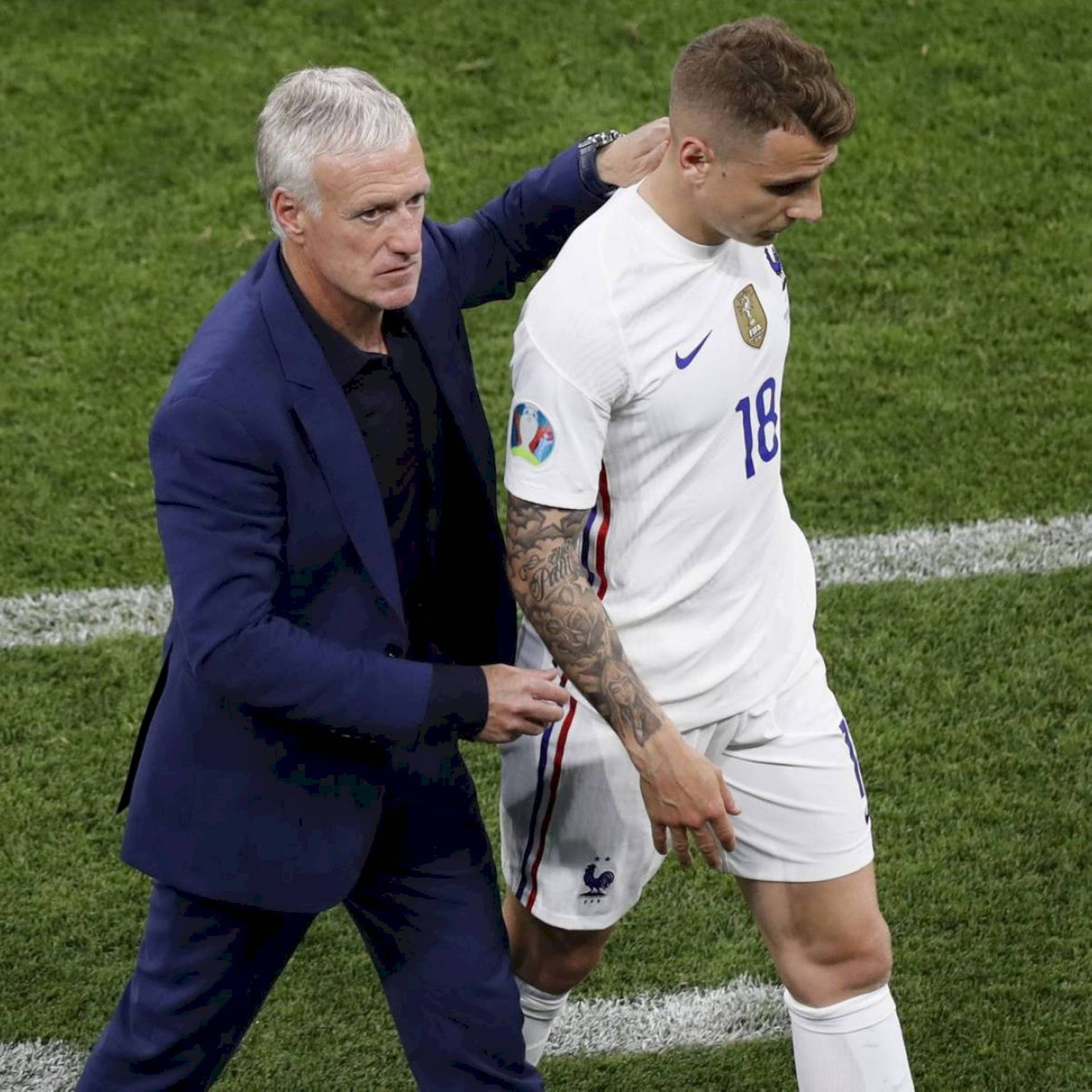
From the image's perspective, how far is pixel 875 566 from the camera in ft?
18.2

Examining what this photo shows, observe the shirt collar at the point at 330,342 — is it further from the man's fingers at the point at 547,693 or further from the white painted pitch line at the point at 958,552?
the white painted pitch line at the point at 958,552

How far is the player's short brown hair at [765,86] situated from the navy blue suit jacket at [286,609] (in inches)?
21.2

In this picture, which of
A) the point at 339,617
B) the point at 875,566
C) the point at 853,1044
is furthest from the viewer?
the point at 875,566

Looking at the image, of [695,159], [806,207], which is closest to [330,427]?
[695,159]

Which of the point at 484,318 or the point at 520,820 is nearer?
the point at 520,820

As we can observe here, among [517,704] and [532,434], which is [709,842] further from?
[532,434]

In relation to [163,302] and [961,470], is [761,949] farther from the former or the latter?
[163,302]

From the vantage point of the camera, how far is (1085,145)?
291 inches

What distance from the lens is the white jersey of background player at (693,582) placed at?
3172mm

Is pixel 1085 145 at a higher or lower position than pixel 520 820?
lower

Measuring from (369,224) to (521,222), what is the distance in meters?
0.63

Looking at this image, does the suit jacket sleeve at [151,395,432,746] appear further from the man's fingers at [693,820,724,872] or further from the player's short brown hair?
the player's short brown hair

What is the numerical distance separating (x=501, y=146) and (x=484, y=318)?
106 centimetres

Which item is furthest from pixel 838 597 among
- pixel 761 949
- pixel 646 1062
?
pixel 646 1062
